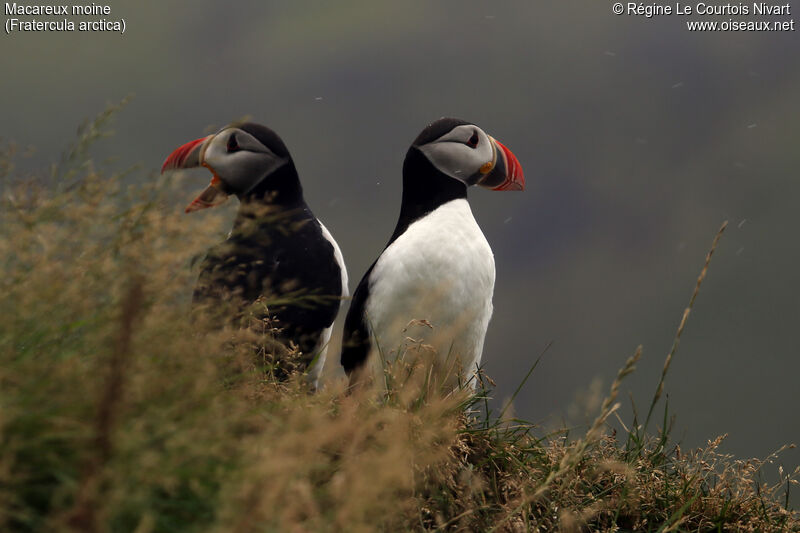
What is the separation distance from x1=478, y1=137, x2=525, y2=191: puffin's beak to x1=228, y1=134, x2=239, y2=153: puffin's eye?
1.71m

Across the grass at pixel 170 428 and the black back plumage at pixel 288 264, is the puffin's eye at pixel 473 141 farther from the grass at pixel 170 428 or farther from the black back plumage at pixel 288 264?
the grass at pixel 170 428

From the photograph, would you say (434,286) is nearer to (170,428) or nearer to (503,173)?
(503,173)

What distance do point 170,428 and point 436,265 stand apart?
3.17m

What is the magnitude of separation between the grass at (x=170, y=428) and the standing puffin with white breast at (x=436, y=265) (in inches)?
45.9

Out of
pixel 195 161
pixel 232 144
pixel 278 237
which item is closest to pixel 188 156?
pixel 195 161

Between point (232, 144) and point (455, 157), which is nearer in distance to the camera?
point (232, 144)

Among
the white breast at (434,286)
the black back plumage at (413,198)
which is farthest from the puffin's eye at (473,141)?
the white breast at (434,286)

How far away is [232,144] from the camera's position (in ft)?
17.8

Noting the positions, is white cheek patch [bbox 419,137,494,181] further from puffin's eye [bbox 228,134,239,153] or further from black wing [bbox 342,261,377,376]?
puffin's eye [bbox 228,134,239,153]

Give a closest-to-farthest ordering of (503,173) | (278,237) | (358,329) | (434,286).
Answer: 1. (434,286)
2. (278,237)
3. (358,329)
4. (503,173)

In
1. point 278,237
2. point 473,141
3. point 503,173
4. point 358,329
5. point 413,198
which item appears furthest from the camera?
point 503,173

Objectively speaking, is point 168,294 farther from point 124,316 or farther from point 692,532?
point 692,532

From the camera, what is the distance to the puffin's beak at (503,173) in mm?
5815

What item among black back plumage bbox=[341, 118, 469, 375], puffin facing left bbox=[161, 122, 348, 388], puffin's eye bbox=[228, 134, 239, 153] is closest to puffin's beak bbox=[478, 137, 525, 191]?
black back plumage bbox=[341, 118, 469, 375]
